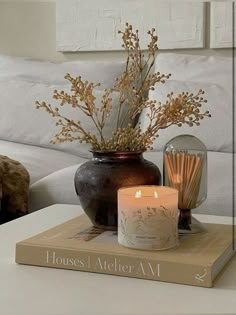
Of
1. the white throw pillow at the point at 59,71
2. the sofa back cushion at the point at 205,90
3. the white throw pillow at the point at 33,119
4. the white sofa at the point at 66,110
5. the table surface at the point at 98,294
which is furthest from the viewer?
the white throw pillow at the point at 59,71

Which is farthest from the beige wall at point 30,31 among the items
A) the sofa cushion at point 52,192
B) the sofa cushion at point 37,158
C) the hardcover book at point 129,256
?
the hardcover book at point 129,256

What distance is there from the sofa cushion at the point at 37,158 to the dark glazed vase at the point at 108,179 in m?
0.79

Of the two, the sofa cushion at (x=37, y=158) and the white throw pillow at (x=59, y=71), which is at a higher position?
the white throw pillow at (x=59, y=71)

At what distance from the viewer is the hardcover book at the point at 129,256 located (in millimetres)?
767

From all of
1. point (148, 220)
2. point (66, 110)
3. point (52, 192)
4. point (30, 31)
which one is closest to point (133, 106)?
point (148, 220)

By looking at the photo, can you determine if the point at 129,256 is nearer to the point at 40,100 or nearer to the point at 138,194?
the point at 138,194

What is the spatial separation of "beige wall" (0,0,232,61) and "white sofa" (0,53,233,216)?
0.32 metres

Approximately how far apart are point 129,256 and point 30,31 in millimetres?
2190

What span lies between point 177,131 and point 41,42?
1.11 m

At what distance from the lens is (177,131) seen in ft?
6.46

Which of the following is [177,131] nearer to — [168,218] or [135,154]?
[135,154]

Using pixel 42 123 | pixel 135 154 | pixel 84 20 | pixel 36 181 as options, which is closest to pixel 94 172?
pixel 135 154

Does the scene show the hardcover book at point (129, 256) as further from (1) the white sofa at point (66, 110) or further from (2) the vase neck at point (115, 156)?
(1) the white sofa at point (66, 110)

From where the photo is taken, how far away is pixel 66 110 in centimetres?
217
